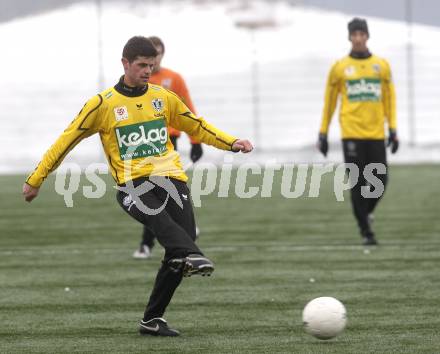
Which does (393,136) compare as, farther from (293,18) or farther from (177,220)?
(293,18)

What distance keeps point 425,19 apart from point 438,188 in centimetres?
951

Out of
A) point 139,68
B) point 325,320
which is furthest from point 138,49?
point 325,320

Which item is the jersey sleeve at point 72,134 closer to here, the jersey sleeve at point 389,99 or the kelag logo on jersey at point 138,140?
the kelag logo on jersey at point 138,140

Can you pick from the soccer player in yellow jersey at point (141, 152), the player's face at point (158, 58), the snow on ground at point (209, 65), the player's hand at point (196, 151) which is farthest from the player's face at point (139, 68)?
the snow on ground at point (209, 65)

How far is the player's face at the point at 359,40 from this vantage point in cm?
1248

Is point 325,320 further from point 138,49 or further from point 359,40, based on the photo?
point 359,40

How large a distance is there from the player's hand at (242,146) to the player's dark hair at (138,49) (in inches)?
30.2

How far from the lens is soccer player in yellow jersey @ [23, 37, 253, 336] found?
7770mm

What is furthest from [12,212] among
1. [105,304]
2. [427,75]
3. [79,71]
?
[427,75]

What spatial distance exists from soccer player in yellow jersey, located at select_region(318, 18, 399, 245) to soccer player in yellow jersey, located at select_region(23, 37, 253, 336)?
4856 mm

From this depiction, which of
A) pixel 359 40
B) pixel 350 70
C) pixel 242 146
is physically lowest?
pixel 350 70

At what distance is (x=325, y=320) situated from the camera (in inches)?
286

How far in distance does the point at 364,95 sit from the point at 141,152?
5278 millimetres

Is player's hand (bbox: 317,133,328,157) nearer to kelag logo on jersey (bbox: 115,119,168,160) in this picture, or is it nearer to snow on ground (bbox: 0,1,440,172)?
kelag logo on jersey (bbox: 115,119,168,160)
